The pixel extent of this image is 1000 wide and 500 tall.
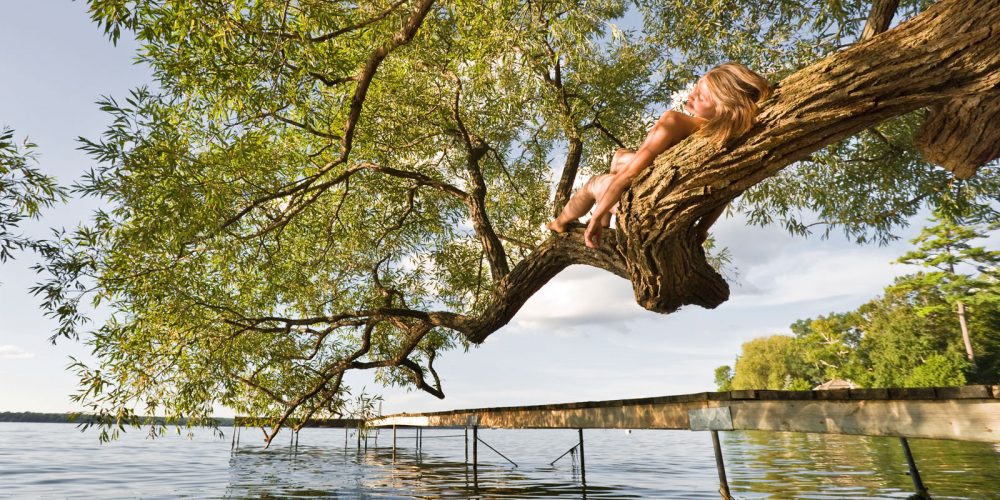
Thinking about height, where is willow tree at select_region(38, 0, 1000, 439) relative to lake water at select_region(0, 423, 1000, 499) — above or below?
above

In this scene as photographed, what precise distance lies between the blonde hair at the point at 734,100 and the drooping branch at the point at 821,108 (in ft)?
0.25

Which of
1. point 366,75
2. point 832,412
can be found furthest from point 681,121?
point 366,75

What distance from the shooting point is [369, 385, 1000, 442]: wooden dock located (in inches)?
130

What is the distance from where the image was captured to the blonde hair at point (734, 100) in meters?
3.44

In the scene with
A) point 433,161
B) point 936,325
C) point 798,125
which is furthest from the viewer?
point 936,325

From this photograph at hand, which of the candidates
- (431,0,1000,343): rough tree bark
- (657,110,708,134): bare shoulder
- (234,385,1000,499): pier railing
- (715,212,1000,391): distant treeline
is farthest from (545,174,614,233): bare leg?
(715,212,1000,391): distant treeline

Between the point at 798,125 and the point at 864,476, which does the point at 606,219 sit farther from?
the point at 864,476

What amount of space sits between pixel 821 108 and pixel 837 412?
2223mm

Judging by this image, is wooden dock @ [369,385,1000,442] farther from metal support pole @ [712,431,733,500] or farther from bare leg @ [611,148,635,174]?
bare leg @ [611,148,635,174]

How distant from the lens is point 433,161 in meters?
10.9

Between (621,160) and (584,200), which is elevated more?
(621,160)

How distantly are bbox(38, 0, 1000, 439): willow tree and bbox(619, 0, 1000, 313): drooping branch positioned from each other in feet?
0.04

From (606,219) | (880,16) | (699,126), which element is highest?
(880,16)

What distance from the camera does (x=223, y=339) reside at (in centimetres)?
842
